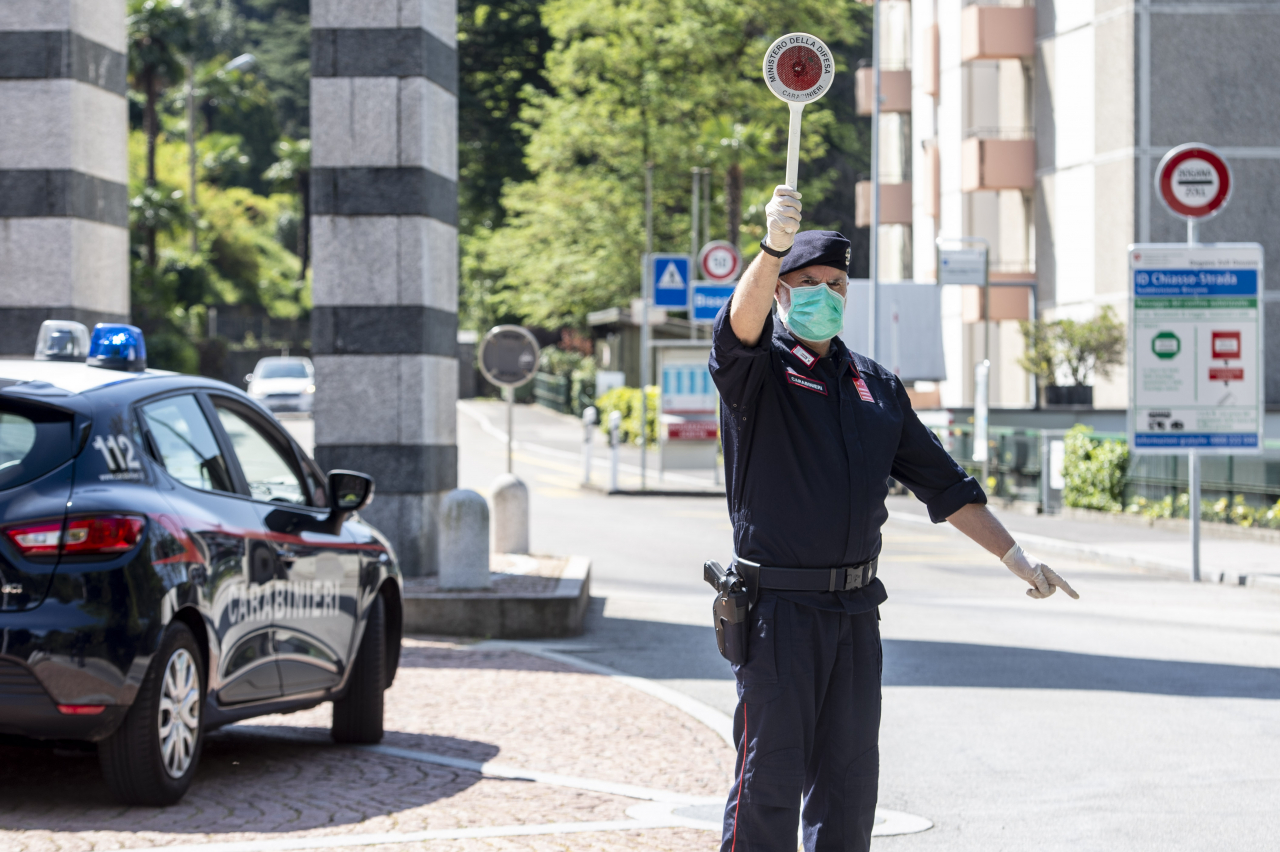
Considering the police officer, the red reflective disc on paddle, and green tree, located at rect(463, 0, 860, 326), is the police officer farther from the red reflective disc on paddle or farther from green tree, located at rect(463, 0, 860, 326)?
green tree, located at rect(463, 0, 860, 326)

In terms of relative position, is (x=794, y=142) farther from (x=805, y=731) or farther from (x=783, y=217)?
(x=805, y=731)

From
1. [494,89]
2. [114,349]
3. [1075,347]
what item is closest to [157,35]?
[494,89]

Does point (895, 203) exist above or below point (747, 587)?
above

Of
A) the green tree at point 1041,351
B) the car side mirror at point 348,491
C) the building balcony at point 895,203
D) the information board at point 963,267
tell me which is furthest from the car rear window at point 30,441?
the building balcony at point 895,203

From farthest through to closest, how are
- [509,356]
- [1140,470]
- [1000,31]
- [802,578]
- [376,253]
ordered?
Result: [1000,31] → [1140,470] → [509,356] → [376,253] → [802,578]

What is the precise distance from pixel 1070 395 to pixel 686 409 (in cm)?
741

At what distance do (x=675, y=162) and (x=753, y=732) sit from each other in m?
47.1

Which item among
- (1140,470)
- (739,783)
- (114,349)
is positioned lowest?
(1140,470)

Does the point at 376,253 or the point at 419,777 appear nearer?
the point at 419,777

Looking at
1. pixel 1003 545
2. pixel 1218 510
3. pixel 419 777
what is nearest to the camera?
pixel 1003 545

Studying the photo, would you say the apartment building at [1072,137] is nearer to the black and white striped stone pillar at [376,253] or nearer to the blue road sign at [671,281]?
the blue road sign at [671,281]

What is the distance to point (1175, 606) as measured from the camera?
14078mm

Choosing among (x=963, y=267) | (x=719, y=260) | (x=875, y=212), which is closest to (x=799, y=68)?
(x=875, y=212)

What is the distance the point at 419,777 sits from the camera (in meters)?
6.84
